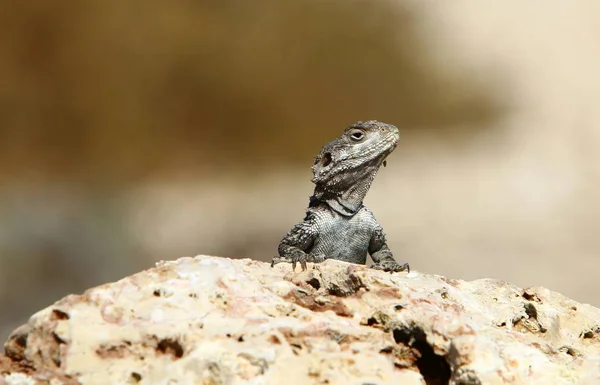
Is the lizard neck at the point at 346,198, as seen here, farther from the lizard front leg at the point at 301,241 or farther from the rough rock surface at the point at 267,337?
the rough rock surface at the point at 267,337

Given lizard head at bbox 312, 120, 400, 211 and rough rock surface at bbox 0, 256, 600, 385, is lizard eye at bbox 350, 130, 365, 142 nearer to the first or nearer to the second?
lizard head at bbox 312, 120, 400, 211

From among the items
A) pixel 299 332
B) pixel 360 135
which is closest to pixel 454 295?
pixel 299 332

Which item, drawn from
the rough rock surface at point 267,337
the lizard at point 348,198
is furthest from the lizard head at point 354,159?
the rough rock surface at point 267,337

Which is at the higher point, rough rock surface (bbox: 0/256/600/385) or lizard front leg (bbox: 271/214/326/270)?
lizard front leg (bbox: 271/214/326/270)

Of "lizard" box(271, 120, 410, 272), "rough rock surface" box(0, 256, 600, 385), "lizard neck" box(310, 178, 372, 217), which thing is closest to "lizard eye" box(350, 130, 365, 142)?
"lizard" box(271, 120, 410, 272)

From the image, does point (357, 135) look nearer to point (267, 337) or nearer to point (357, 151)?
point (357, 151)

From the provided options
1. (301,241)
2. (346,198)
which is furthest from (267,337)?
(346,198)
